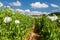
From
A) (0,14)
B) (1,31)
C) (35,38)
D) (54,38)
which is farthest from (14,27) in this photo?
(35,38)

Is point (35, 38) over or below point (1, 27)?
below

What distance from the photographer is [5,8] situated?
7480 mm

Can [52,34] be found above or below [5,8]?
below

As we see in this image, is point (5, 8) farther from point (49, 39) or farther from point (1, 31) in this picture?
point (49, 39)

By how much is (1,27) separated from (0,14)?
2.13ft

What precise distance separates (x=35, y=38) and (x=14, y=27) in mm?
6516

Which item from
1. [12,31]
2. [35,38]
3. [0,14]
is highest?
[0,14]

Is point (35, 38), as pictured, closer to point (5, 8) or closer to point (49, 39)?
point (49, 39)

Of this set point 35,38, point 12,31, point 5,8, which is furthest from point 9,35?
point 35,38

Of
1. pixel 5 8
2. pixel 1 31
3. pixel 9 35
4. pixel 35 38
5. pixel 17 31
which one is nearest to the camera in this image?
pixel 1 31

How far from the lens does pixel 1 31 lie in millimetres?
5570

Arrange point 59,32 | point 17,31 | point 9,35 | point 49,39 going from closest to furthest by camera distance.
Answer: point 9,35 → point 17,31 → point 59,32 → point 49,39

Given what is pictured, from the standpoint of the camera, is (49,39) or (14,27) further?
(49,39)

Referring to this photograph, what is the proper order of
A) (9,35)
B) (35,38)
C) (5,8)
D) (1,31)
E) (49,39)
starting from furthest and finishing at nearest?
(35,38) → (49,39) → (5,8) → (9,35) → (1,31)
